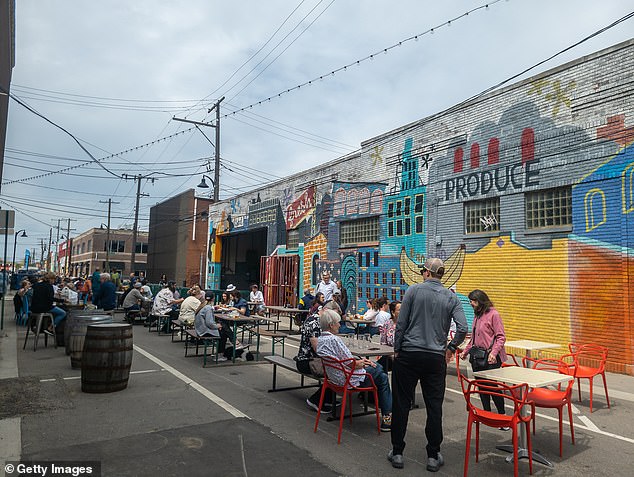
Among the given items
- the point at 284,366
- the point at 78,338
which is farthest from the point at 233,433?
the point at 78,338

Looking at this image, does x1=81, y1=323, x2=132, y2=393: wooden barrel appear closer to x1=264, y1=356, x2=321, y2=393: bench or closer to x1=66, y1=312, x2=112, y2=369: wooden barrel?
x1=66, y1=312, x2=112, y2=369: wooden barrel

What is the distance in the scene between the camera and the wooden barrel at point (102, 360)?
6754 millimetres

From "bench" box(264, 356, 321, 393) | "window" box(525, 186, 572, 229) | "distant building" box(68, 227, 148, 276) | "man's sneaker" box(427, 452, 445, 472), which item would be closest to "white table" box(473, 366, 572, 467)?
"man's sneaker" box(427, 452, 445, 472)

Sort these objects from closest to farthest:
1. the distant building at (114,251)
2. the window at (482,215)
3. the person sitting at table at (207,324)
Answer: the person sitting at table at (207,324)
the window at (482,215)
the distant building at (114,251)

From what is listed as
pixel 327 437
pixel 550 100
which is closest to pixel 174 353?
pixel 327 437

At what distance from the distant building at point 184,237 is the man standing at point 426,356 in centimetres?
3180

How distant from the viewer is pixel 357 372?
18.3 feet

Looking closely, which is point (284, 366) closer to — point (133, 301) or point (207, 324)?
point (207, 324)

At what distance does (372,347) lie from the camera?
6.77 meters

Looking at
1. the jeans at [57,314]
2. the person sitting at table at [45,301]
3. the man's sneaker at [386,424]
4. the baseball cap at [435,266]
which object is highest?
the baseball cap at [435,266]

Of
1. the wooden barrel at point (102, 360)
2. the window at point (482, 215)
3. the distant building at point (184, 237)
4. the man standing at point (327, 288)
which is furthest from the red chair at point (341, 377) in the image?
the distant building at point (184, 237)

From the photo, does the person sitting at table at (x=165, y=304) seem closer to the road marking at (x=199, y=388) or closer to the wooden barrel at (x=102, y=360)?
the road marking at (x=199, y=388)

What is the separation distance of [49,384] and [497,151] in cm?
1089

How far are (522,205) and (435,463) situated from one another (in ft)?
27.5
